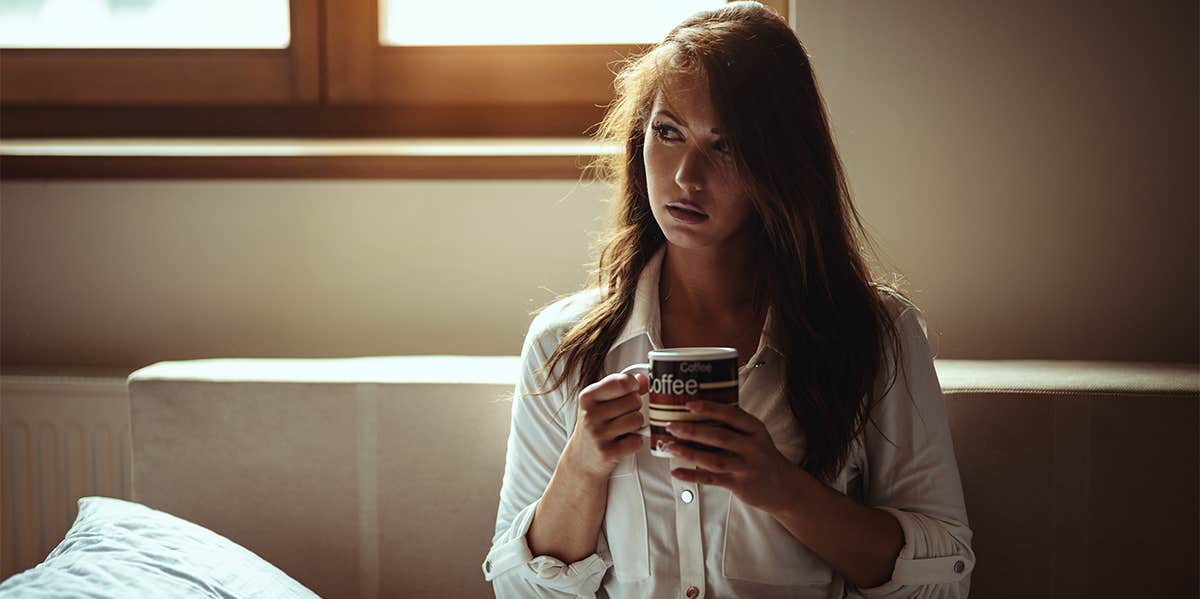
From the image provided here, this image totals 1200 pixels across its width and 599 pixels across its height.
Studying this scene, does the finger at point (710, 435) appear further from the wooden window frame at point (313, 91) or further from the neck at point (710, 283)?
the wooden window frame at point (313, 91)

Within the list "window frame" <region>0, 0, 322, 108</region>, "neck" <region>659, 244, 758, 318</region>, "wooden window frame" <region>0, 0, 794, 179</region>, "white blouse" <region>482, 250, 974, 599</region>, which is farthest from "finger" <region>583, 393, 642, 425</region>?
"window frame" <region>0, 0, 322, 108</region>

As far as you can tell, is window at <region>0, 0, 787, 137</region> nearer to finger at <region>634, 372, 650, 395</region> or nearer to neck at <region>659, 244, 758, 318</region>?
neck at <region>659, 244, 758, 318</region>

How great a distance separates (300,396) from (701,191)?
24.0 inches

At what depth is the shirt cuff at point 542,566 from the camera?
1151mm

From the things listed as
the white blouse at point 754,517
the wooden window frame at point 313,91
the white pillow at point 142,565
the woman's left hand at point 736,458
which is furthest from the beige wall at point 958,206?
the woman's left hand at point 736,458

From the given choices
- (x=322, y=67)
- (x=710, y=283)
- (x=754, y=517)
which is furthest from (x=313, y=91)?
(x=754, y=517)

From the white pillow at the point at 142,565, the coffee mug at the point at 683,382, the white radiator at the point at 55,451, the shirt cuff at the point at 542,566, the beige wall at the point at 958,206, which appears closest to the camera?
the coffee mug at the point at 683,382

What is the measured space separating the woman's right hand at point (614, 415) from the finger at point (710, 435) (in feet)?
0.26

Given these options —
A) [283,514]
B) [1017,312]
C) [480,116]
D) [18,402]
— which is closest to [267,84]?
[480,116]

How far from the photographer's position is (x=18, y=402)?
1.67 meters

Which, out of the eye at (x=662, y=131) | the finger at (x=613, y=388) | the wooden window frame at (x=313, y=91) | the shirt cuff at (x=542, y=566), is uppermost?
the wooden window frame at (x=313, y=91)

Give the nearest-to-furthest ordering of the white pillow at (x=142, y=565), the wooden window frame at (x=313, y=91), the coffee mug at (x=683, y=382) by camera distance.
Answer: the coffee mug at (x=683, y=382) < the white pillow at (x=142, y=565) < the wooden window frame at (x=313, y=91)

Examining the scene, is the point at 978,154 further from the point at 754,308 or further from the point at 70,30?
the point at 70,30

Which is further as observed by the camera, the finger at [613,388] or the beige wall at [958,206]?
the beige wall at [958,206]
